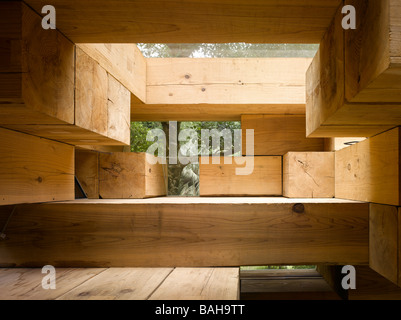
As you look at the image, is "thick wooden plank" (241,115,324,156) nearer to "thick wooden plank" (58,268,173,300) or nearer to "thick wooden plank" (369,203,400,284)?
"thick wooden plank" (369,203,400,284)

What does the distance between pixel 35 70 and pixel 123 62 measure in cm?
95

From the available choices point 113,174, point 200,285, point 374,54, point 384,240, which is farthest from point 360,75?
point 113,174

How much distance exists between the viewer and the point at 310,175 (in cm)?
221

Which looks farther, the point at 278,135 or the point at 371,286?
the point at 278,135

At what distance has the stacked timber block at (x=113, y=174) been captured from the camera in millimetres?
2285

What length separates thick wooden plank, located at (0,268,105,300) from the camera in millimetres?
1212

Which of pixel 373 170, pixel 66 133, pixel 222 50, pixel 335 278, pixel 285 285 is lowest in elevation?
pixel 285 285

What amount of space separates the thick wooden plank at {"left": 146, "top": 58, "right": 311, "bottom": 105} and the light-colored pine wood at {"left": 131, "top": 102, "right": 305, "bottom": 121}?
0.20 feet

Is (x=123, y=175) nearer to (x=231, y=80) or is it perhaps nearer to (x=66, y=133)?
(x=66, y=133)

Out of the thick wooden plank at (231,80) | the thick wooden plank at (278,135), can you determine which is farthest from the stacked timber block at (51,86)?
the thick wooden plank at (278,135)

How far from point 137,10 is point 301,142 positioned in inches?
75.0

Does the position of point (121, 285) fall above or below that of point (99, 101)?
below

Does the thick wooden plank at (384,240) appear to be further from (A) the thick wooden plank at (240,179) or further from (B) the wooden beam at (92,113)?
(B) the wooden beam at (92,113)

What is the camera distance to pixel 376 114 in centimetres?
125
